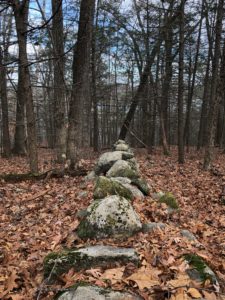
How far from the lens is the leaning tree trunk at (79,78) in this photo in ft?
31.6

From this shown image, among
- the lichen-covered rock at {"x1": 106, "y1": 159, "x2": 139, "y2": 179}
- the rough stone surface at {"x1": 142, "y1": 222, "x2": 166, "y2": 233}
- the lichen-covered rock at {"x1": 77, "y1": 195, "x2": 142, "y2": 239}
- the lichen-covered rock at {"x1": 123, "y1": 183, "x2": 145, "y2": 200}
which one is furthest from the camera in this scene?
the lichen-covered rock at {"x1": 106, "y1": 159, "x2": 139, "y2": 179}

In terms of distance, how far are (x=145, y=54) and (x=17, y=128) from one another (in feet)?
29.3

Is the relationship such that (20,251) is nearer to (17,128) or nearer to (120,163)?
(120,163)

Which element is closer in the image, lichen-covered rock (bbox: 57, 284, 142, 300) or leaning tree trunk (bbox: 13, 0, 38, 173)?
lichen-covered rock (bbox: 57, 284, 142, 300)

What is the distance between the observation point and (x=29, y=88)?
28.1ft

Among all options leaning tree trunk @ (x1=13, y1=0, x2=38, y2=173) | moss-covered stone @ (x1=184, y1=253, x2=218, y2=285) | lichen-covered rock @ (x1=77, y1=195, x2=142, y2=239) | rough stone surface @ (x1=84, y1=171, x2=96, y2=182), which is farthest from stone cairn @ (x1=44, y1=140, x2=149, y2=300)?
leaning tree trunk @ (x1=13, y1=0, x2=38, y2=173)

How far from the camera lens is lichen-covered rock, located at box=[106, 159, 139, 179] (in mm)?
7679

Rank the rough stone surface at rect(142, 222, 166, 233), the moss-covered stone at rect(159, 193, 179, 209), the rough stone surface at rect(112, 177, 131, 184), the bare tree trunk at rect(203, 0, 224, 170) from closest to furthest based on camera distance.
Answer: the rough stone surface at rect(142, 222, 166, 233), the moss-covered stone at rect(159, 193, 179, 209), the rough stone surface at rect(112, 177, 131, 184), the bare tree trunk at rect(203, 0, 224, 170)

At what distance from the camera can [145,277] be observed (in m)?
3.47

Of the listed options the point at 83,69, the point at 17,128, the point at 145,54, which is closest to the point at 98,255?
the point at 83,69

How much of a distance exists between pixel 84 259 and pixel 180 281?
116cm

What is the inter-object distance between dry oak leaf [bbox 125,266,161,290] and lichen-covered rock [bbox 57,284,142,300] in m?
0.19

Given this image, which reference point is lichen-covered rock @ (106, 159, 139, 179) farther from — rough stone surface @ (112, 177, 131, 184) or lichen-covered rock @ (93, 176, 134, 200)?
lichen-covered rock @ (93, 176, 134, 200)

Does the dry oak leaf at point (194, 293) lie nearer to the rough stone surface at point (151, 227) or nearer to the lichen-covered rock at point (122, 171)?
the rough stone surface at point (151, 227)
